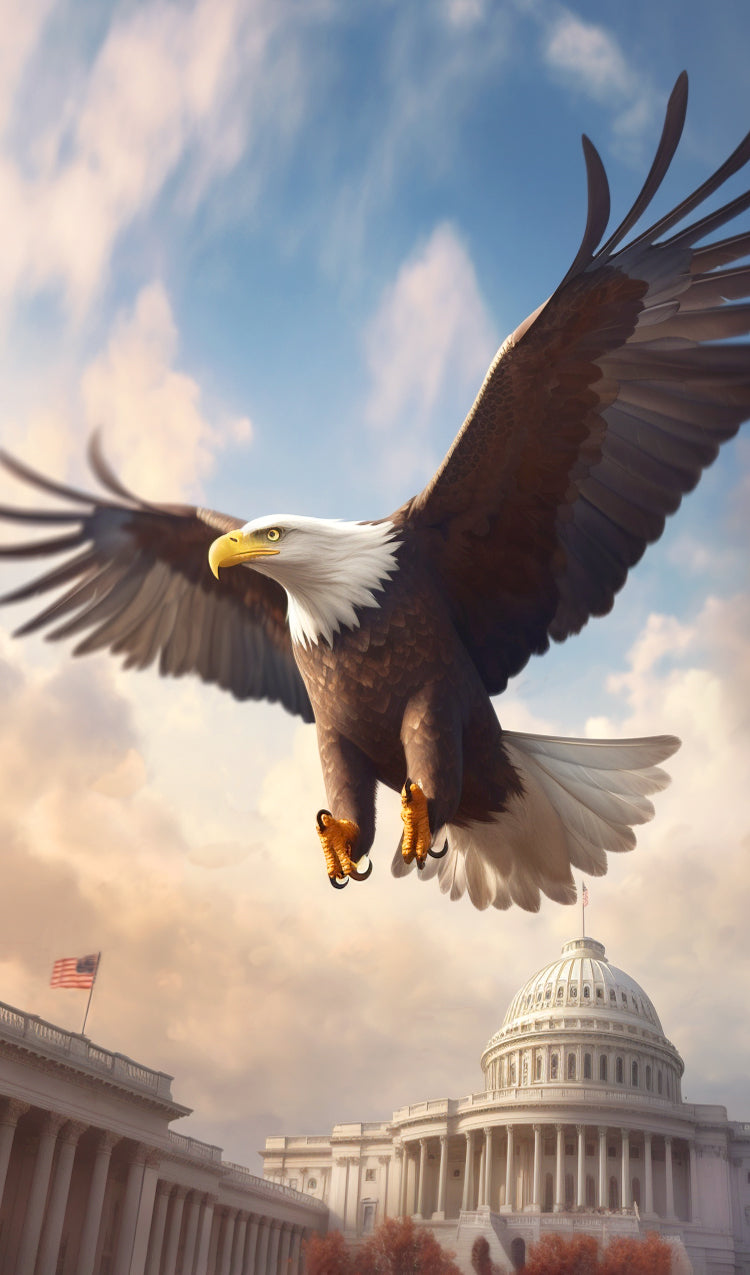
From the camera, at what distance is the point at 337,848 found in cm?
362

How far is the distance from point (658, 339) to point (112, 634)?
2.64 meters

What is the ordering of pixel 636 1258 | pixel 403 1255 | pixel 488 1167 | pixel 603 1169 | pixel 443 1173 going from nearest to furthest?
pixel 636 1258, pixel 403 1255, pixel 603 1169, pixel 488 1167, pixel 443 1173

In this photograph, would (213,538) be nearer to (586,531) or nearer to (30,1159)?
(586,531)

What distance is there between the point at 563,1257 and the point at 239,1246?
60.1ft

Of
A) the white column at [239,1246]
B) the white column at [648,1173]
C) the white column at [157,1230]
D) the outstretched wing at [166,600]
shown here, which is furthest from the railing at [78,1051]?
the white column at [648,1173]

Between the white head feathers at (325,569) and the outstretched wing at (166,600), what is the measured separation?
98 cm

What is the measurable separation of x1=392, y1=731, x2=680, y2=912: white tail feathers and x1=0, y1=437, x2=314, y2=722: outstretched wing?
998 mm

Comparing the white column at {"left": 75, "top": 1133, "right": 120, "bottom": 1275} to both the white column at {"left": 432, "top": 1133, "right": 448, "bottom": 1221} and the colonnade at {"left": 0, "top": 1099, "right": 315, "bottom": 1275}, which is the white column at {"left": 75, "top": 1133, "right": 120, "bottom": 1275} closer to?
the colonnade at {"left": 0, "top": 1099, "right": 315, "bottom": 1275}

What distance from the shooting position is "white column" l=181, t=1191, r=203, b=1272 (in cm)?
5478

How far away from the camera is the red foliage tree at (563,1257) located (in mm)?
59844

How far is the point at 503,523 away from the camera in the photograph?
4.00 meters

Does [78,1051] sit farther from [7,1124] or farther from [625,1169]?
[625,1169]

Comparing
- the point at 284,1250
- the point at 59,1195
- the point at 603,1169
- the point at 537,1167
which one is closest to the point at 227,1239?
the point at 284,1250

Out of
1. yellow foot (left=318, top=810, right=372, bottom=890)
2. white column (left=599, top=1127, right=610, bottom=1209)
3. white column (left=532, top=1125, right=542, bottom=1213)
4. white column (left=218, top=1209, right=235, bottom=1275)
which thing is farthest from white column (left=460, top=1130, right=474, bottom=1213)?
yellow foot (left=318, top=810, right=372, bottom=890)
